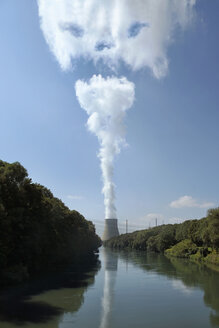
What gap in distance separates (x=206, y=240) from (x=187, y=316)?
2208 inches

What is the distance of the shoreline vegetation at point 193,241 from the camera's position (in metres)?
72.1

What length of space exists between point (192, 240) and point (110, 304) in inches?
2953

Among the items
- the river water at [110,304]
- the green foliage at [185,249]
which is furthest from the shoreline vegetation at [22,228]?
the green foliage at [185,249]

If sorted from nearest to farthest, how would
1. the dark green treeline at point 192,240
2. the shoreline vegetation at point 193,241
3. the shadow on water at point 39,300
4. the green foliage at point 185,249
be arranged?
the shadow on water at point 39,300, the shoreline vegetation at point 193,241, the dark green treeline at point 192,240, the green foliage at point 185,249

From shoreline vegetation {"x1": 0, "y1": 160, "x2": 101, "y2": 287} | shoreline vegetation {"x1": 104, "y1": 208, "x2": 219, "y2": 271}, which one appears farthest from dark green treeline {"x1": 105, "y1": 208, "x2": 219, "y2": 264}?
shoreline vegetation {"x1": 0, "y1": 160, "x2": 101, "y2": 287}

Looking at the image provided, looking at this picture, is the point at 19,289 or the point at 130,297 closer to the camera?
the point at 130,297

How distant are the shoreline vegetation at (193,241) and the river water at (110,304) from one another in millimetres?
27667

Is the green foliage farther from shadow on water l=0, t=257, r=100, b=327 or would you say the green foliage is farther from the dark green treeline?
shadow on water l=0, t=257, r=100, b=327

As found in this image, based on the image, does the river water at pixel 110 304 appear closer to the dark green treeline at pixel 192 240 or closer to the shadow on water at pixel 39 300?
the shadow on water at pixel 39 300

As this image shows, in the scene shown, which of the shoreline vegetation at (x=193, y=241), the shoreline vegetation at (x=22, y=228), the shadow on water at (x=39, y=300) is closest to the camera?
the shadow on water at (x=39, y=300)

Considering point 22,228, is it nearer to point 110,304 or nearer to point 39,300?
point 39,300

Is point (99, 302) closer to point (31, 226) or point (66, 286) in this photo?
point (66, 286)

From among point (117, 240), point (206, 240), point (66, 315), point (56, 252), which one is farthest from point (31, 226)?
point (117, 240)

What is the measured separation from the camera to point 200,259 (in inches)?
3334
